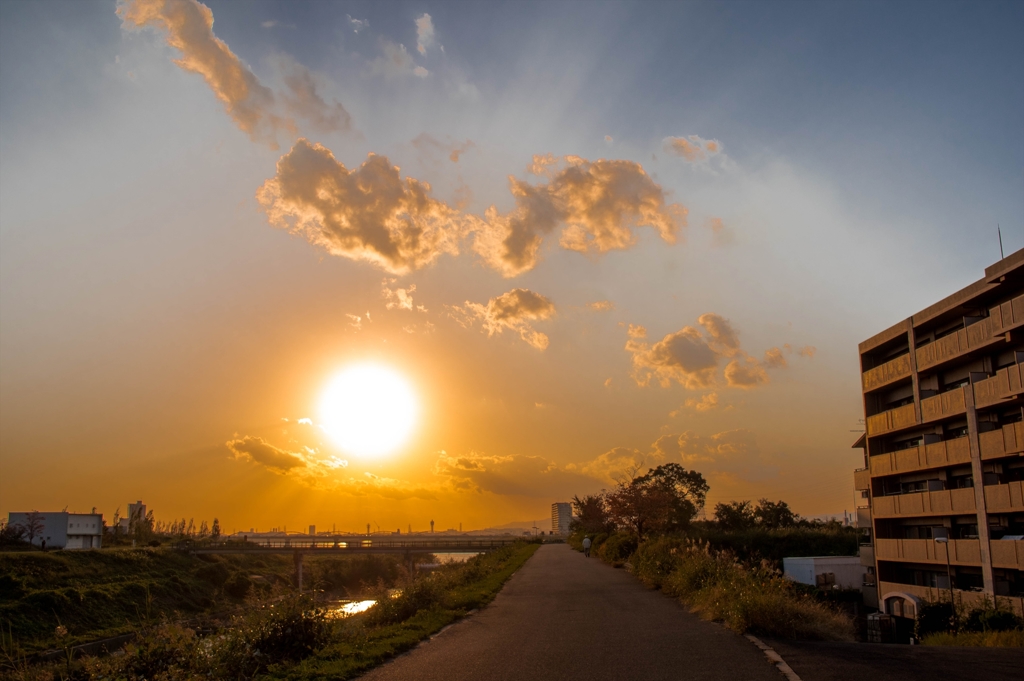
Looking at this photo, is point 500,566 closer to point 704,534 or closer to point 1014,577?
point 1014,577

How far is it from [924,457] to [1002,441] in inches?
236

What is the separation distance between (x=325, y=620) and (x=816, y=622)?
8.93m

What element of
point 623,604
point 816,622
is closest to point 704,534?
point 623,604

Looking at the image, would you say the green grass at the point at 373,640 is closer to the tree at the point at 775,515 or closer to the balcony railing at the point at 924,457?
the balcony railing at the point at 924,457

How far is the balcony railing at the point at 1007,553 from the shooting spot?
2522 cm

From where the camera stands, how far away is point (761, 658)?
967 centimetres

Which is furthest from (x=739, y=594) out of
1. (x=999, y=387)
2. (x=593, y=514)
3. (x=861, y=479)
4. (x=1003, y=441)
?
(x=593, y=514)

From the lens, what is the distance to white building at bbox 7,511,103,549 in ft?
254

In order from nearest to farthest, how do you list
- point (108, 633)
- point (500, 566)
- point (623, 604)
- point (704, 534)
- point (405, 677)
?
point (405, 677) → point (623, 604) → point (500, 566) → point (108, 633) → point (704, 534)

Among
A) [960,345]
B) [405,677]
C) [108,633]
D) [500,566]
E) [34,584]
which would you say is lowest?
[108,633]

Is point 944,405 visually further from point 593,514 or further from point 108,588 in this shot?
point 108,588

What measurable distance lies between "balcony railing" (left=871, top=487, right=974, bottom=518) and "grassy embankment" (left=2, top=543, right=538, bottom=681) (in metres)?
24.5

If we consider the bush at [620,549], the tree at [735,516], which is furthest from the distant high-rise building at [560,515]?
the bush at [620,549]

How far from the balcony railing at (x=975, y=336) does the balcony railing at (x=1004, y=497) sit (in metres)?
5.73
